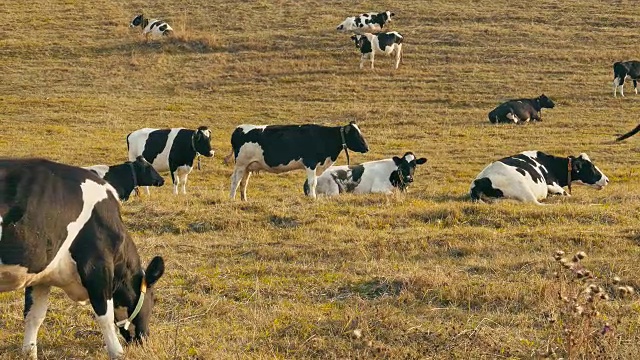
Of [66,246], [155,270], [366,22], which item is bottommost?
[366,22]

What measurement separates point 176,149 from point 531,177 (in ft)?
27.7

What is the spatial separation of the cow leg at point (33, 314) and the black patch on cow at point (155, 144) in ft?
44.8

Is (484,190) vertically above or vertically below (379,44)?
above

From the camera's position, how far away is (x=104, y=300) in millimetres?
6680

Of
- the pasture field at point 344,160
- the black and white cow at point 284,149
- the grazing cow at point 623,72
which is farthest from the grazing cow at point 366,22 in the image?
the black and white cow at point 284,149

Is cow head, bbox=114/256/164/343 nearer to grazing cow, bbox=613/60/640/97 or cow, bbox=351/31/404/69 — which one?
grazing cow, bbox=613/60/640/97

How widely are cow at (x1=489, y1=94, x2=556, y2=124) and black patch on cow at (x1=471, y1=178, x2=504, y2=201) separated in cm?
1487

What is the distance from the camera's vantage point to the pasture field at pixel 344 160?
298 inches

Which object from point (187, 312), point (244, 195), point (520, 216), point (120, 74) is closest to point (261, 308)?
point (187, 312)

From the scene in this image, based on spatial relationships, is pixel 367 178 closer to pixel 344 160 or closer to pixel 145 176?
pixel 145 176

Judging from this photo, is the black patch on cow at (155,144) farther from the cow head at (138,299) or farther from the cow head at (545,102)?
the cow head at (545,102)

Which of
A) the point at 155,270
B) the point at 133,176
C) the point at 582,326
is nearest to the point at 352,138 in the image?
the point at 133,176

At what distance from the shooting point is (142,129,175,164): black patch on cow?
20.6 meters

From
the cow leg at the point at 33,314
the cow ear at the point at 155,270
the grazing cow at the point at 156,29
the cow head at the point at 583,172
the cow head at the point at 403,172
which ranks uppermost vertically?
the cow ear at the point at 155,270
